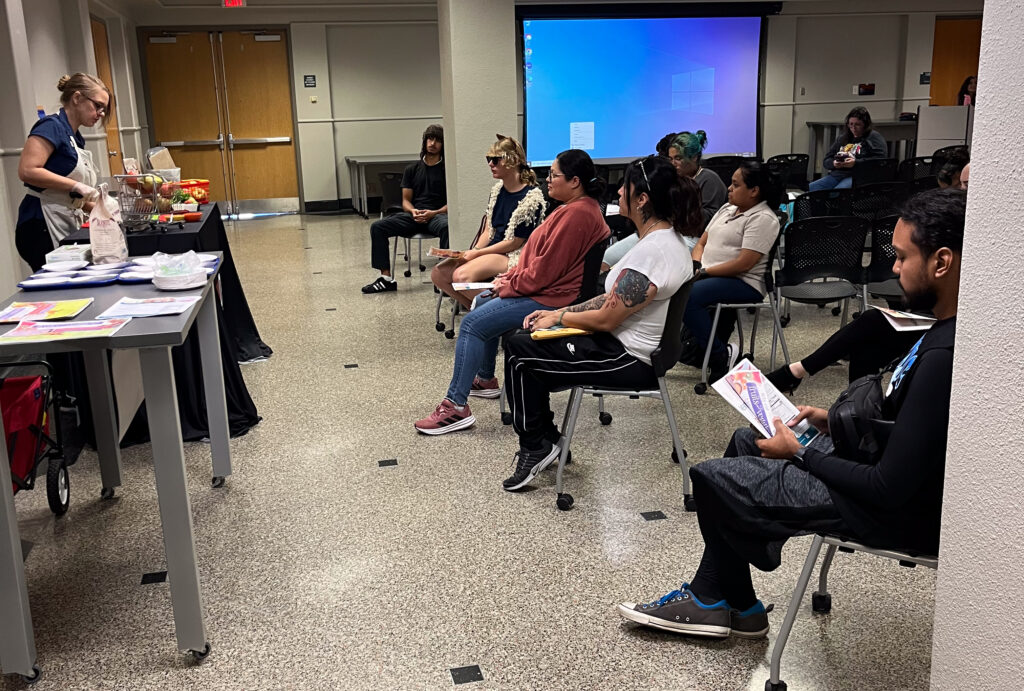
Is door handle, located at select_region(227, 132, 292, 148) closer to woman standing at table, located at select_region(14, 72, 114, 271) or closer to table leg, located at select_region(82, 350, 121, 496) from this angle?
woman standing at table, located at select_region(14, 72, 114, 271)

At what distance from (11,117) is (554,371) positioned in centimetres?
501

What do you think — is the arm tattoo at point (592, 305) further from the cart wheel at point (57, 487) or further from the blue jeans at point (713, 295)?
the cart wheel at point (57, 487)

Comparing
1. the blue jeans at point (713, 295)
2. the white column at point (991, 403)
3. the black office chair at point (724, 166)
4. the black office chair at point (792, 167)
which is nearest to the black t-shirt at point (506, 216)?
the blue jeans at point (713, 295)

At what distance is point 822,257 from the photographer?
16.0ft

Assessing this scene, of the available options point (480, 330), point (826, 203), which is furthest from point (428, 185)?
point (480, 330)

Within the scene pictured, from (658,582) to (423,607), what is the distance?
2.33 feet

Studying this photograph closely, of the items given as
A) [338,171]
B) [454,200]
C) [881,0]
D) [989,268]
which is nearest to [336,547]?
[989,268]

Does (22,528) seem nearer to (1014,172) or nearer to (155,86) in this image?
(1014,172)

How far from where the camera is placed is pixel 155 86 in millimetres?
12750

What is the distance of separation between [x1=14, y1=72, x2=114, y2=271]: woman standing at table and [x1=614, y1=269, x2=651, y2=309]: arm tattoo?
2682mm

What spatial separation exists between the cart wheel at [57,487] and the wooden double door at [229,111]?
10524mm

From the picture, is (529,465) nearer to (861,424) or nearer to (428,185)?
(861,424)

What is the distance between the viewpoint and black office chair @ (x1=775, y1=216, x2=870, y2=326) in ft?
15.7

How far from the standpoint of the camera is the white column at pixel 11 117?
20.2 ft
